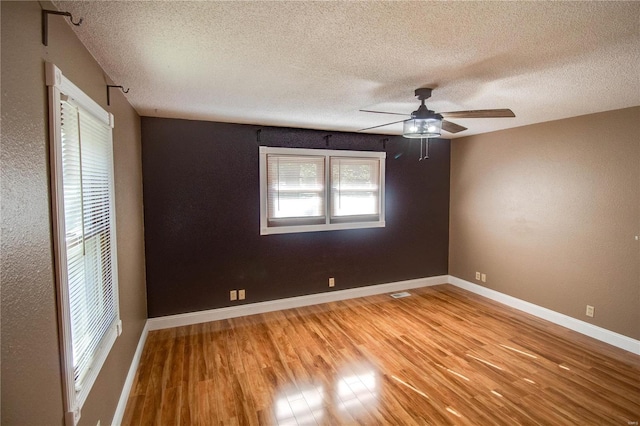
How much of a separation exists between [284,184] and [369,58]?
8.23ft

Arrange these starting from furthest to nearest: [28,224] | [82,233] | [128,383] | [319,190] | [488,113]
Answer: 1. [319,190]
2. [128,383]
3. [488,113]
4. [82,233]
5. [28,224]

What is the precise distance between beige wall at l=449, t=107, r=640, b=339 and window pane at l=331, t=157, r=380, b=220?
1.55 meters

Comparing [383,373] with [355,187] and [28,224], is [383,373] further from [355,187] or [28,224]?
[28,224]

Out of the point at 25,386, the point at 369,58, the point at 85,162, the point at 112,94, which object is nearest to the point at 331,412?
the point at 25,386

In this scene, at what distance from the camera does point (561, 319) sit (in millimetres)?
3891

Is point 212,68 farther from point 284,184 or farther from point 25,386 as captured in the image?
point 284,184

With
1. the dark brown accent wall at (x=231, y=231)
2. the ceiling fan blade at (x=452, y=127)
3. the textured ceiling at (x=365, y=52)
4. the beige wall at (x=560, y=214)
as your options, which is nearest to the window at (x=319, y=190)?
the dark brown accent wall at (x=231, y=231)

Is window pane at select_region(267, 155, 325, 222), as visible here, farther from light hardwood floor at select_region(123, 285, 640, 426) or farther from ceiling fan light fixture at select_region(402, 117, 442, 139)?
ceiling fan light fixture at select_region(402, 117, 442, 139)

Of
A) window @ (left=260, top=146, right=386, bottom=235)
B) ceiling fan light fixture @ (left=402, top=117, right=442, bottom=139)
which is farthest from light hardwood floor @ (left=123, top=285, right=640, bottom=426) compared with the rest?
ceiling fan light fixture @ (left=402, top=117, right=442, bottom=139)

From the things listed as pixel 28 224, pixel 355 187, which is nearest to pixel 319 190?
pixel 355 187

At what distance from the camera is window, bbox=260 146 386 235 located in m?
4.25

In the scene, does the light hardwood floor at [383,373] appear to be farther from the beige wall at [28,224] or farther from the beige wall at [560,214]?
the beige wall at [28,224]

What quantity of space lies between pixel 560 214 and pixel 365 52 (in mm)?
3463

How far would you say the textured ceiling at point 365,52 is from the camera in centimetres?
147
